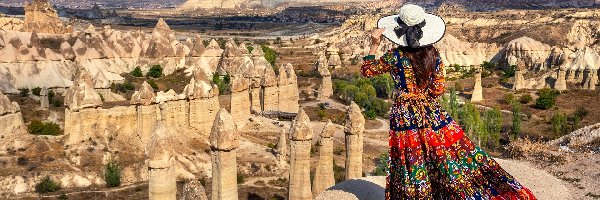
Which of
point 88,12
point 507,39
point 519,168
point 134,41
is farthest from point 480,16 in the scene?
point 519,168

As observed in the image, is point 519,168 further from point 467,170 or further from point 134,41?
point 134,41

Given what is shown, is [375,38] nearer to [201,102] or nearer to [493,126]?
[201,102]

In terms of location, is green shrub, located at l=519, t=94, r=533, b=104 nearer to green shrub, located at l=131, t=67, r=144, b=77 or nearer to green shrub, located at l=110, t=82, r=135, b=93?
green shrub, located at l=110, t=82, r=135, b=93

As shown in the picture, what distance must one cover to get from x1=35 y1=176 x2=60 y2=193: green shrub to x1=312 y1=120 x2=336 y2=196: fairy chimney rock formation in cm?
1346

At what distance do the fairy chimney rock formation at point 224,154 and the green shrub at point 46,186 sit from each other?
→ 14.0 m

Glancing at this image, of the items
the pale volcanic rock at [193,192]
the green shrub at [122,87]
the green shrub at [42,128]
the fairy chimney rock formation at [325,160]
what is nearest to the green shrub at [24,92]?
the green shrub at [122,87]

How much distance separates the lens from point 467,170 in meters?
7.74

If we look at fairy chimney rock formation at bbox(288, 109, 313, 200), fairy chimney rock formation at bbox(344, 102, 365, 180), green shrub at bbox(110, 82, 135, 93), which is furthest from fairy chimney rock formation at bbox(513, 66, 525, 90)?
fairy chimney rock formation at bbox(288, 109, 313, 200)

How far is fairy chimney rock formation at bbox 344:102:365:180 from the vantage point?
14141 mm

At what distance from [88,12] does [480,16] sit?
364 feet

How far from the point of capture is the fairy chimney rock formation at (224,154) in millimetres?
12242

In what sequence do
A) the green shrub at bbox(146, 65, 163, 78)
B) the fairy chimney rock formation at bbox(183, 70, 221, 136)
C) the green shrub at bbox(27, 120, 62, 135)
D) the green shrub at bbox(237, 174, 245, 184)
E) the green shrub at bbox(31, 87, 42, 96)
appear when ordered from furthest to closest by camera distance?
the green shrub at bbox(146, 65, 163, 78)
the green shrub at bbox(31, 87, 42, 96)
the green shrub at bbox(27, 120, 62, 135)
the fairy chimney rock formation at bbox(183, 70, 221, 136)
the green shrub at bbox(237, 174, 245, 184)

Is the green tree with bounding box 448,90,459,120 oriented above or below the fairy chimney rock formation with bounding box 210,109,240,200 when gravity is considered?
below

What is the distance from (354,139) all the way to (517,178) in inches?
159
